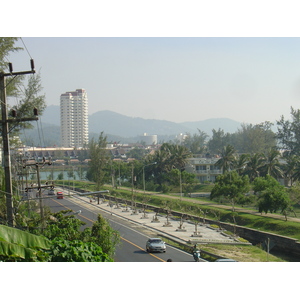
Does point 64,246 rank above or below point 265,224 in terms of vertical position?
above

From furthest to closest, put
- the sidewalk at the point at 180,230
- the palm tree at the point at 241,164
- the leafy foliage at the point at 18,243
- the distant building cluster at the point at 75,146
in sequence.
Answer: the distant building cluster at the point at 75,146 → the palm tree at the point at 241,164 → the sidewalk at the point at 180,230 → the leafy foliage at the point at 18,243

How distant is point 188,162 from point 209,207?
23.3 m

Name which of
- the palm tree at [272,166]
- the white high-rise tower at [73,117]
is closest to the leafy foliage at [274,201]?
the palm tree at [272,166]

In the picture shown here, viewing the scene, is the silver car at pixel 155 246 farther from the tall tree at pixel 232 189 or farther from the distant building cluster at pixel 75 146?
the distant building cluster at pixel 75 146

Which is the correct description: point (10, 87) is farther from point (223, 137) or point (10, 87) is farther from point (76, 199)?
point (223, 137)

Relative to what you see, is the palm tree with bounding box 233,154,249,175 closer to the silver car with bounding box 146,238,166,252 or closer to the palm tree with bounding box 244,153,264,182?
the palm tree with bounding box 244,153,264,182

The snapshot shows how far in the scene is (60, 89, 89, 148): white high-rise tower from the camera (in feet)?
267

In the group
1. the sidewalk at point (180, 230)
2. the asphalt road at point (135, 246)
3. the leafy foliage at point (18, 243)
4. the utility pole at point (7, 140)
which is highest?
the utility pole at point (7, 140)

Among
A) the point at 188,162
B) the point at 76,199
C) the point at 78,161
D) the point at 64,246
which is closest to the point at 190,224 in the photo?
the point at 76,199

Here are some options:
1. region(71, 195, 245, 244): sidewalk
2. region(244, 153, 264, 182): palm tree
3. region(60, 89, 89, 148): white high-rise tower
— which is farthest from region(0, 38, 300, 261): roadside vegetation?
region(60, 89, 89, 148): white high-rise tower

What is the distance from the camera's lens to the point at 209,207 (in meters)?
37.2

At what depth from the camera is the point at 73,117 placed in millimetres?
93375

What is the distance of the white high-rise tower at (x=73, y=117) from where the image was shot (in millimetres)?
81375

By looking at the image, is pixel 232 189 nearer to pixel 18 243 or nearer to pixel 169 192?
pixel 169 192
